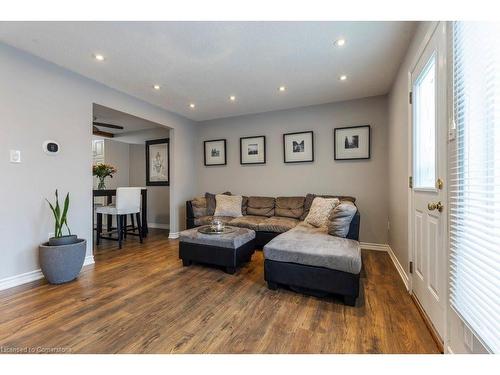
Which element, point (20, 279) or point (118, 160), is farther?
point (118, 160)

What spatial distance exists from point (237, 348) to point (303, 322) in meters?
0.54

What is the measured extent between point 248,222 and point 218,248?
1.04 m

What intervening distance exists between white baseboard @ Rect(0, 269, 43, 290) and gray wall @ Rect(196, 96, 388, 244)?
295 centimetres

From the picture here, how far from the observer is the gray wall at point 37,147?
2.21 m

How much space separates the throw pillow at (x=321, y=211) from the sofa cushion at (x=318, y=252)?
726mm

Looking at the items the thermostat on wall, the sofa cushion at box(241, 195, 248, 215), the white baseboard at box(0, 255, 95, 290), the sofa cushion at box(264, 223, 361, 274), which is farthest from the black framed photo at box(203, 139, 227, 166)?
the white baseboard at box(0, 255, 95, 290)

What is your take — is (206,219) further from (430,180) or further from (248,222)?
(430,180)

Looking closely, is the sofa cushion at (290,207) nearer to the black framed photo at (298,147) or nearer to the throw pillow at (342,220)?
the black framed photo at (298,147)

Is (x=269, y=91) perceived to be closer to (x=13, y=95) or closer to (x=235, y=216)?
(x=235, y=216)

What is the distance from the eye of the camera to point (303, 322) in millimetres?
1633

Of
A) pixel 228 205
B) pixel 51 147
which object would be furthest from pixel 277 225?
pixel 51 147

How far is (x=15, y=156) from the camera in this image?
89.3 inches
